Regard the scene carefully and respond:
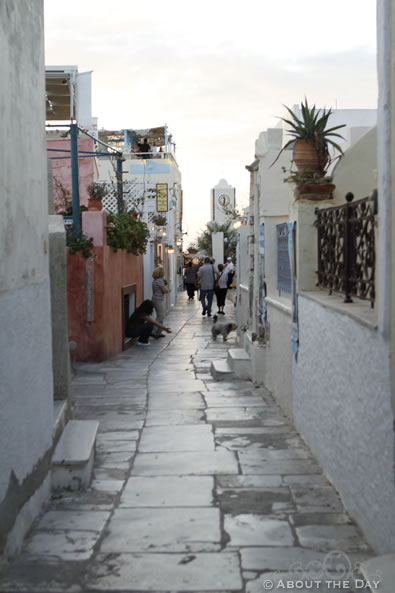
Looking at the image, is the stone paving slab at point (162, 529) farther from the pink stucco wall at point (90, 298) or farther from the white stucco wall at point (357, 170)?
the pink stucco wall at point (90, 298)

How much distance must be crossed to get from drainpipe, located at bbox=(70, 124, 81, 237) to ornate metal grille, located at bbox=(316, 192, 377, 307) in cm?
651

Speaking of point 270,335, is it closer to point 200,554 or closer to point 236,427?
point 236,427

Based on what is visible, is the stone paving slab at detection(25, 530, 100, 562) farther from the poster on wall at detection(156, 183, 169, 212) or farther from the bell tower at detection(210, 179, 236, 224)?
the bell tower at detection(210, 179, 236, 224)

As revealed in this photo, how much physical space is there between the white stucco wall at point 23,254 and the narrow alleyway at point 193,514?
1.78 feet

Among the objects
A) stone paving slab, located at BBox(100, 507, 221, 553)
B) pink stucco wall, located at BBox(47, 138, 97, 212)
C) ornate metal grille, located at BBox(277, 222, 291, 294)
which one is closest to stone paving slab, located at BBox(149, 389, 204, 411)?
ornate metal grille, located at BBox(277, 222, 291, 294)

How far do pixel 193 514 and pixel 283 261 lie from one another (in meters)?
4.75

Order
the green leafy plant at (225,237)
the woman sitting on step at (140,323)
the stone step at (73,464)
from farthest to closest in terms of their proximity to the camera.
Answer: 1. the green leafy plant at (225,237)
2. the woman sitting on step at (140,323)
3. the stone step at (73,464)

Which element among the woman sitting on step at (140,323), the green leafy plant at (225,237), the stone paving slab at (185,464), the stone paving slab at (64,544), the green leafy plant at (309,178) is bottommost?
the stone paving slab at (185,464)

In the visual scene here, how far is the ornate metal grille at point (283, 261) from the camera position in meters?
8.84

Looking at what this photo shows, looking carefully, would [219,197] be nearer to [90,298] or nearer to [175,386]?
[90,298]

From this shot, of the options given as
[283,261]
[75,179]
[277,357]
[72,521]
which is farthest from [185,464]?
[75,179]

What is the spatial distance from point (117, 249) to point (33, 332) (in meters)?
9.58

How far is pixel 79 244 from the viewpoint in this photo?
512 inches

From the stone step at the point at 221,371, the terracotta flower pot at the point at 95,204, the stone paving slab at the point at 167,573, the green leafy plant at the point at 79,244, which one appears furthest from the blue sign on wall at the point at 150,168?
the stone paving slab at the point at 167,573
